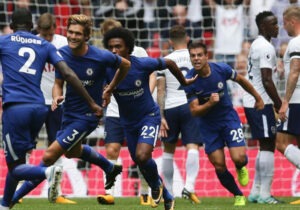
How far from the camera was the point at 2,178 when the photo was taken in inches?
576

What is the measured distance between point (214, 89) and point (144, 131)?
1774 millimetres

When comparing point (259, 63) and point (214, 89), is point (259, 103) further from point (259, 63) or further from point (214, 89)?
point (259, 63)

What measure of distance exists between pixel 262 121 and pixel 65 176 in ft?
12.0

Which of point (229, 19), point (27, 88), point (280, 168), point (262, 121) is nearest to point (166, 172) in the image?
point (262, 121)

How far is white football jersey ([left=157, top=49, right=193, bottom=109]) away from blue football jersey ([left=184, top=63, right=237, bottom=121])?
1.03 metres

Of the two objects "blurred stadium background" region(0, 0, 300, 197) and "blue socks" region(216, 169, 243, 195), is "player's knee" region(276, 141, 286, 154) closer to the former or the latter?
"blue socks" region(216, 169, 243, 195)

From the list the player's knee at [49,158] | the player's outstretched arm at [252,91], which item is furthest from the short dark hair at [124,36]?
the player's outstretched arm at [252,91]

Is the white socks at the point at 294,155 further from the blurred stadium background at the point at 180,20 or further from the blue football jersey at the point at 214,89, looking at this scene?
the blurred stadium background at the point at 180,20

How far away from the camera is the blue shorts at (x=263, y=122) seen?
1233cm

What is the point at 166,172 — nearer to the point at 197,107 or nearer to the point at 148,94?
the point at 197,107

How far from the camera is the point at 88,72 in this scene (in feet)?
33.3

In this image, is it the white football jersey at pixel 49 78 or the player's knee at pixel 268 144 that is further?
the white football jersey at pixel 49 78

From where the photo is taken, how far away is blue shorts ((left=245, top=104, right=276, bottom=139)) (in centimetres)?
1233

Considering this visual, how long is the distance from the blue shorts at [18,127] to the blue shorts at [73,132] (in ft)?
3.02
